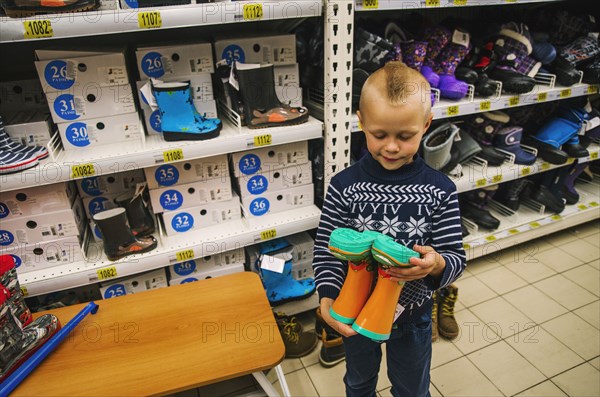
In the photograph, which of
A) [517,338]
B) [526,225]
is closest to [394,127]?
[517,338]

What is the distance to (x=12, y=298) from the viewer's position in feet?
3.92

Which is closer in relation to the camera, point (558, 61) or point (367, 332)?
point (367, 332)

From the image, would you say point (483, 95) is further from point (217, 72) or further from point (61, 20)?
point (61, 20)

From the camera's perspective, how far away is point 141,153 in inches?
56.3

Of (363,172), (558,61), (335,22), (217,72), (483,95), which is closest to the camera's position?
(363,172)

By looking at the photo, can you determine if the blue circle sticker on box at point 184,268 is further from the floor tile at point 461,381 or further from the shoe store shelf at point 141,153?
the floor tile at point 461,381

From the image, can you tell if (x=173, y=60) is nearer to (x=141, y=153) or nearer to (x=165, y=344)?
(x=141, y=153)

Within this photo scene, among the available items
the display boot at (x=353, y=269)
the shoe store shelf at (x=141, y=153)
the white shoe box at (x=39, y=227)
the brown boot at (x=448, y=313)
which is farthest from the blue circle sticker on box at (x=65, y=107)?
the brown boot at (x=448, y=313)

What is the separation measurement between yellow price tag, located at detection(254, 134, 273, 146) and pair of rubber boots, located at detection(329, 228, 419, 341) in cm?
71

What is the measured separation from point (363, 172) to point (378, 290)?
0.31 meters

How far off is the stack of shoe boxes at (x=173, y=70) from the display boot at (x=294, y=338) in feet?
3.26

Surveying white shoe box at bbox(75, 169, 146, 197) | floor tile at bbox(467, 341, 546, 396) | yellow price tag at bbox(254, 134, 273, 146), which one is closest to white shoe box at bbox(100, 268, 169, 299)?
white shoe box at bbox(75, 169, 146, 197)

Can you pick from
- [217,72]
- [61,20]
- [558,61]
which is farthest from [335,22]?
[558,61]

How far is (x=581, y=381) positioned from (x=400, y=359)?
1.02 metres
